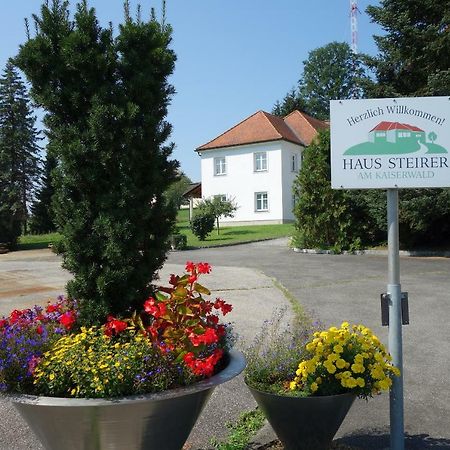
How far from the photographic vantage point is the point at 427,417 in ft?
13.0

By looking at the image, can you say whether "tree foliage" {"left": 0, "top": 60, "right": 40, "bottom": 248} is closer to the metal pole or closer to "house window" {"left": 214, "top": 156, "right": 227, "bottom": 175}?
"house window" {"left": 214, "top": 156, "right": 227, "bottom": 175}

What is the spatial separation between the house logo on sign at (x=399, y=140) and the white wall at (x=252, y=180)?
3540cm

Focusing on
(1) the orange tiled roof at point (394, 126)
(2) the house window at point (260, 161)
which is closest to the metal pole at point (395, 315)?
(1) the orange tiled roof at point (394, 126)

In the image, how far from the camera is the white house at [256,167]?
38719 mm

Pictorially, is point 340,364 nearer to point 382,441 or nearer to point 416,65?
point 382,441

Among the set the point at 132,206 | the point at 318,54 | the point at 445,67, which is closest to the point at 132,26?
the point at 132,206

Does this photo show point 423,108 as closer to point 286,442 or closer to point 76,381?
point 286,442

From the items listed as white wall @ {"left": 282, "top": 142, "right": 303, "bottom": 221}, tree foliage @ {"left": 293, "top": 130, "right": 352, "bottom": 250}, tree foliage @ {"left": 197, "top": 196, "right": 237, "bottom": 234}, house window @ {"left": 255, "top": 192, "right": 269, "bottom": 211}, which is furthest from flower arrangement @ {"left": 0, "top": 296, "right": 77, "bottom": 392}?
house window @ {"left": 255, "top": 192, "right": 269, "bottom": 211}

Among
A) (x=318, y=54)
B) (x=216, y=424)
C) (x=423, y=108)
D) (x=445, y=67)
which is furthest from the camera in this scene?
(x=318, y=54)

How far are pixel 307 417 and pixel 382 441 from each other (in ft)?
2.72

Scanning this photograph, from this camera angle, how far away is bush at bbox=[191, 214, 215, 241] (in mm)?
27969

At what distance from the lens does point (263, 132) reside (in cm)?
4006

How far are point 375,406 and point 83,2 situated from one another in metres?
3.96

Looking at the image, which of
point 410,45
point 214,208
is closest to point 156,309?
point 410,45
